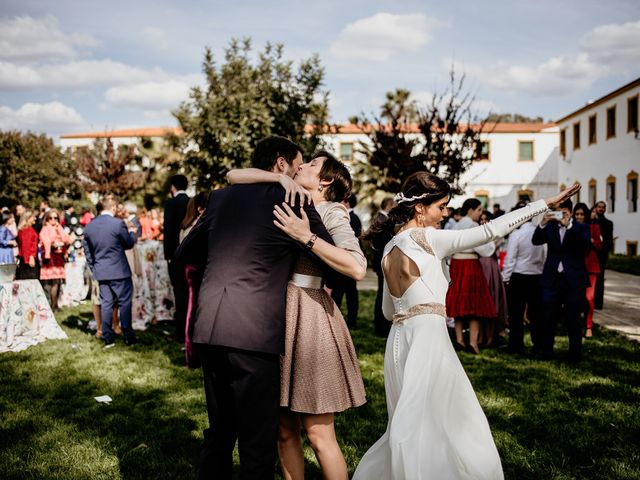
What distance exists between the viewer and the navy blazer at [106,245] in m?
8.41

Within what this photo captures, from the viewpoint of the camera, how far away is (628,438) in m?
4.75

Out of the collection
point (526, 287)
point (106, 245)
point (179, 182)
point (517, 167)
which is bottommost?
point (526, 287)

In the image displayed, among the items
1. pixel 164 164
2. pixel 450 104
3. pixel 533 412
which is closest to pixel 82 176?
pixel 164 164

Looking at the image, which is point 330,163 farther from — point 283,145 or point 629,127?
point 629,127

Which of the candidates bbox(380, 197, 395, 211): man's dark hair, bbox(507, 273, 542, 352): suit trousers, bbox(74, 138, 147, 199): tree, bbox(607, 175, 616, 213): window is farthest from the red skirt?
bbox(74, 138, 147, 199): tree

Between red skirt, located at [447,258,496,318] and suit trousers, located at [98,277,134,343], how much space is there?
15.8ft

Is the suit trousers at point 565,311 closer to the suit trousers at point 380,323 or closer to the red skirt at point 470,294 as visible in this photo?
the red skirt at point 470,294

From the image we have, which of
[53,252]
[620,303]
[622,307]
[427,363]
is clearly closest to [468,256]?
[427,363]

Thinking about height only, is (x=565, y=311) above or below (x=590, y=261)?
below

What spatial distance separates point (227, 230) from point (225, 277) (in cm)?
22

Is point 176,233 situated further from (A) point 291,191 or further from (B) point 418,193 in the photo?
(A) point 291,191

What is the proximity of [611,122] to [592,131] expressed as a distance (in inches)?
111

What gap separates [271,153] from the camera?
9.64 ft

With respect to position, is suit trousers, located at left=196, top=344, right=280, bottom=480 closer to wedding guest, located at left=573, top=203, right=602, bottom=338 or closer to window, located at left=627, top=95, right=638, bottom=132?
wedding guest, located at left=573, top=203, right=602, bottom=338
